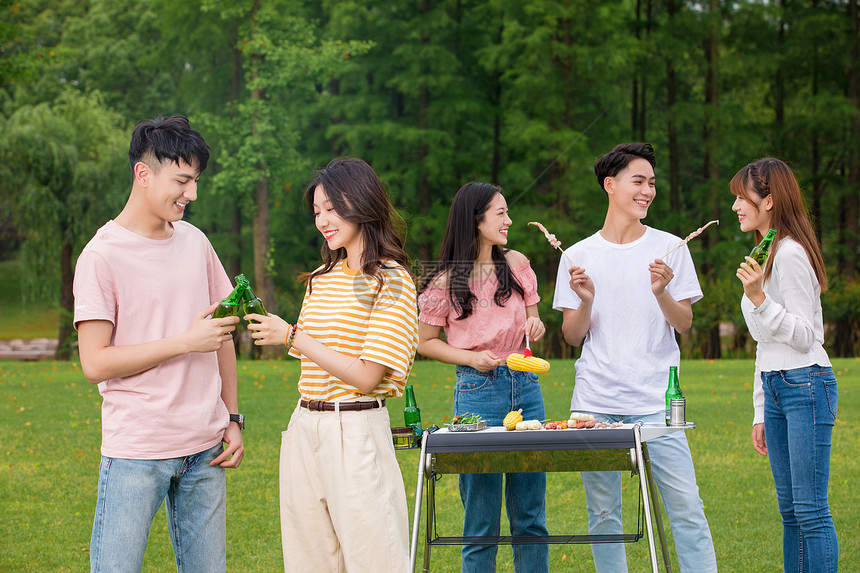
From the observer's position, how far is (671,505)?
386cm

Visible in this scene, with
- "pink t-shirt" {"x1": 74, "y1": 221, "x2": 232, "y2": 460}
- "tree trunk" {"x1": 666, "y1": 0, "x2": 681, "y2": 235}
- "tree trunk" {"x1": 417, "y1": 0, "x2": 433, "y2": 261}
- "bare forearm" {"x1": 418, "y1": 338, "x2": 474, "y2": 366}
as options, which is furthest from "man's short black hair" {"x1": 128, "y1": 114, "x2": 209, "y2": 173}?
"tree trunk" {"x1": 666, "y1": 0, "x2": 681, "y2": 235}

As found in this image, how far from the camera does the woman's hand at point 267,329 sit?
2803 mm

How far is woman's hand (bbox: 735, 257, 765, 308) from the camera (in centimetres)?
364

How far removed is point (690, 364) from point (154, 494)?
13.9 m

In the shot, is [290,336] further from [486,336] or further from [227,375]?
[486,336]

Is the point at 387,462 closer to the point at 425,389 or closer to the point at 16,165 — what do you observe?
the point at 425,389

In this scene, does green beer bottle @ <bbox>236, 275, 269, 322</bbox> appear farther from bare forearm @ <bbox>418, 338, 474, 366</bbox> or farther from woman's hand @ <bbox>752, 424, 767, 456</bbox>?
woman's hand @ <bbox>752, 424, 767, 456</bbox>

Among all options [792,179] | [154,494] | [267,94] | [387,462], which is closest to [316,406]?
[387,462]

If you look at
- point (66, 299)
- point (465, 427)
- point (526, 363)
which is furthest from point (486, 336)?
point (66, 299)

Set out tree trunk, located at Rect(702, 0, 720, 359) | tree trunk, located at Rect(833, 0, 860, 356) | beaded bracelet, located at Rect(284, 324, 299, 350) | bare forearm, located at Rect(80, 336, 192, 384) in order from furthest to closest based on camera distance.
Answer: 1. tree trunk, located at Rect(833, 0, 860, 356)
2. tree trunk, located at Rect(702, 0, 720, 359)
3. beaded bracelet, located at Rect(284, 324, 299, 350)
4. bare forearm, located at Rect(80, 336, 192, 384)

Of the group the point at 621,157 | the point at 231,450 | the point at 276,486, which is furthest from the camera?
the point at 276,486

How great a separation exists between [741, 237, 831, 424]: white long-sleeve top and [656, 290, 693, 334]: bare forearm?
249 millimetres

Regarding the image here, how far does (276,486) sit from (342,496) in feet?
15.9

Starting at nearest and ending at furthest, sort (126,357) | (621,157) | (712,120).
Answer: (126,357), (621,157), (712,120)
